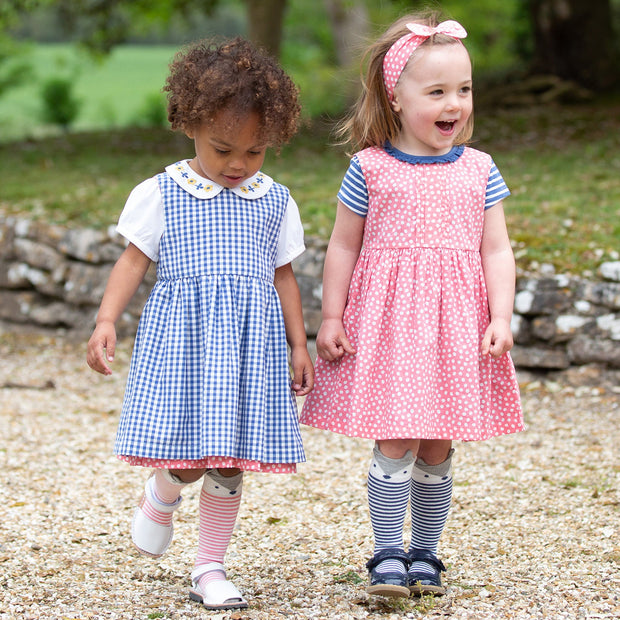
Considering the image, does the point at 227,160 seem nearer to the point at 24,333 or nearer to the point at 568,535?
the point at 568,535

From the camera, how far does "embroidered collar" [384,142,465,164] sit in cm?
243

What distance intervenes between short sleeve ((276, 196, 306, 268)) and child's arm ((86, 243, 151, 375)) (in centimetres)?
35

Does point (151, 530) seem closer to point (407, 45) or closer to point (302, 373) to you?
point (302, 373)

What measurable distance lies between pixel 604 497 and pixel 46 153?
819 centimetres

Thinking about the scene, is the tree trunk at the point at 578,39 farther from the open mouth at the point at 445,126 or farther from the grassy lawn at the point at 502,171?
the open mouth at the point at 445,126

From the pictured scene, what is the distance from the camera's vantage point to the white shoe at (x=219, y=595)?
95.0 inches

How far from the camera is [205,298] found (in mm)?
2340

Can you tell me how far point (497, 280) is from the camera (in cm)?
243

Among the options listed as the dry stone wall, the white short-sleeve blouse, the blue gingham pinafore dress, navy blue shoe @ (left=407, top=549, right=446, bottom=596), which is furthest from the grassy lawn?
the white short-sleeve blouse

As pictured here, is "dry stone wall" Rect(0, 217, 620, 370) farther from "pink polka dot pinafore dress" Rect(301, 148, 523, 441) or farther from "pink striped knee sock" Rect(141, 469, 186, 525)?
"pink striped knee sock" Rect(141, 469, 186, 525)

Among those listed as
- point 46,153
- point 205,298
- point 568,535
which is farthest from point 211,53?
point 46,153

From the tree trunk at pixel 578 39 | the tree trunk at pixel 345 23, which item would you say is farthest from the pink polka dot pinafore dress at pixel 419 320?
the tree trunk at pixel 578 39

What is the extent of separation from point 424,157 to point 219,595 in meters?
1.26

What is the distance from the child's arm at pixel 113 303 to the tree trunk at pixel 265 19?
28.8ft
